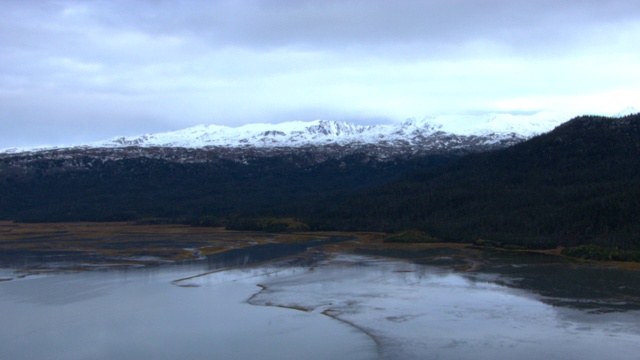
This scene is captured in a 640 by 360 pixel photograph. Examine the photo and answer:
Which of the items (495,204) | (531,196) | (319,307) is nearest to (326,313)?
(319,307)

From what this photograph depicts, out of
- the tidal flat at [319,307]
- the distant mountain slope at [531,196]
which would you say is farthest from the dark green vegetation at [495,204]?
the tidal flat at [319,307]

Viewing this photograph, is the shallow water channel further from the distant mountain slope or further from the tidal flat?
the distant mountain slope

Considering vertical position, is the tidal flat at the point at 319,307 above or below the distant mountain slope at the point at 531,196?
below

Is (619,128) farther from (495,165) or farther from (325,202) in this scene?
(325,202)

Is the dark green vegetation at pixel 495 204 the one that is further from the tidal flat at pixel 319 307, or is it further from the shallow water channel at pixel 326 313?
the shallow water channel at pixel 326 313

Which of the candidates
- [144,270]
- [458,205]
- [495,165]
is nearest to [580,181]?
[458,205]
